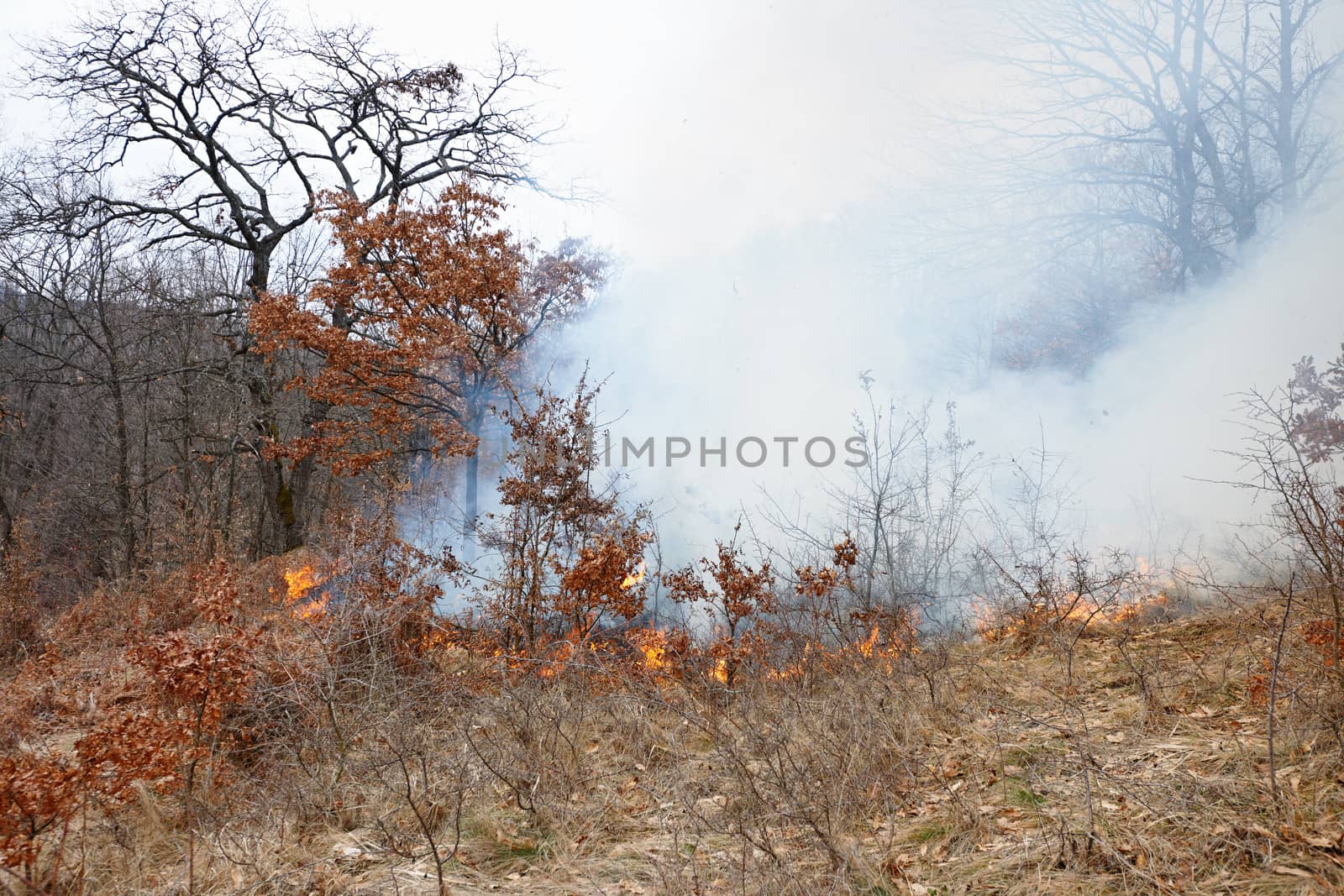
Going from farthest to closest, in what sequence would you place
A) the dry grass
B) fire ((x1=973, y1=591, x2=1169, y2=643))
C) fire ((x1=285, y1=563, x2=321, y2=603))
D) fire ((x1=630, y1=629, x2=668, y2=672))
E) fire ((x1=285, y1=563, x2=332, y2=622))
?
fire ((x1=285, y1=563, x2=321, y2=603)) → fire ((x1=285, y1=563, x2=332, y2=622)) → fire ((x1=630, y1=629, x2=668, y2=672)) → fire ((x1=973, y1=591, x2=1169, y2=643)) → the dry grass

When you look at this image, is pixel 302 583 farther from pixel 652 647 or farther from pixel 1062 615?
pixel 1062 615

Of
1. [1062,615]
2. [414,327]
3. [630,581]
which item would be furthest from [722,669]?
[414,327]

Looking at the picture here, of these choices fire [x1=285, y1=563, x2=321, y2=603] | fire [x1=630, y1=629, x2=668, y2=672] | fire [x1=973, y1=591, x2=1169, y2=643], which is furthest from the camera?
fire [x1=285, y1=563, x2=321, y2=603]

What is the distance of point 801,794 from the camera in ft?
13.4

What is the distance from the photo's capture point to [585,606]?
8570 millimetres

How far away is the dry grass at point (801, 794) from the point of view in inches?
135

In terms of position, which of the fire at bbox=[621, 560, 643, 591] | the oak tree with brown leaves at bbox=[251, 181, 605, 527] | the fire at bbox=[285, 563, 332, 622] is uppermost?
the oak tree with brown leaves at bbox=[251, 181, 605, 527]

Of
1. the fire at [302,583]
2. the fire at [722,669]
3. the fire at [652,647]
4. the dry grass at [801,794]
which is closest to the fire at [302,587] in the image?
the fire at [302,583]

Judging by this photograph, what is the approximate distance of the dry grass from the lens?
11.3 feet

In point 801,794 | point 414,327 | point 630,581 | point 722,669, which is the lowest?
point 722,669

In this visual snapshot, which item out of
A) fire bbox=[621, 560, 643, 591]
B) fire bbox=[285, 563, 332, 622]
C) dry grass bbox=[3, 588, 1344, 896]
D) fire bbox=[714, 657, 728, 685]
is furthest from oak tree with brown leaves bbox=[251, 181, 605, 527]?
dry grass bbox=[3, 588, 1344, 896]

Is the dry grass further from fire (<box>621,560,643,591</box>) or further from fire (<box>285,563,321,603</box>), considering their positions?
fire (<box>285,563,321,603</box>)

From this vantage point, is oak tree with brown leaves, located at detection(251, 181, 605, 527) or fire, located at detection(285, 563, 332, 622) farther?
oak tree with brown leaves, located at detection(251, 181, 605, 527)

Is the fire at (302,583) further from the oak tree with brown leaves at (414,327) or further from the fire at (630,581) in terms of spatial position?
the fire at (630,581)
